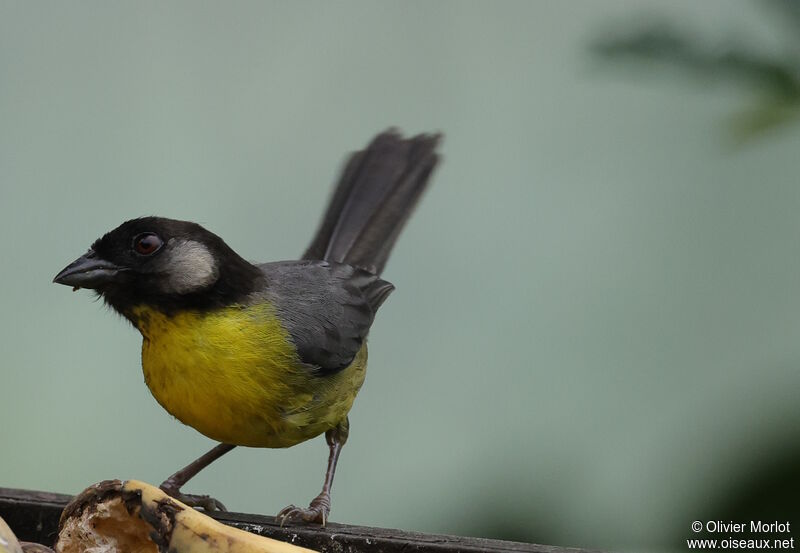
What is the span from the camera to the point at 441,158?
12.1 ft

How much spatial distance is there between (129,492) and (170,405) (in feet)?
2.49

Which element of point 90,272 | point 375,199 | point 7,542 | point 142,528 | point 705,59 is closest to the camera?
point 7,542

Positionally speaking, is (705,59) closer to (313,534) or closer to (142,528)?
(313,534)

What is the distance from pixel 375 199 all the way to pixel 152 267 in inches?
42.9

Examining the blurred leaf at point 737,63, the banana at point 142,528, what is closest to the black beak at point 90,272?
the banana at point 142,528

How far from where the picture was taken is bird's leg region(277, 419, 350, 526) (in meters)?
2.51

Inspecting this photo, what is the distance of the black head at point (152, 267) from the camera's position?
2.53m

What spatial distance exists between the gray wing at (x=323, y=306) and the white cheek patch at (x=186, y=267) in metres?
0.20

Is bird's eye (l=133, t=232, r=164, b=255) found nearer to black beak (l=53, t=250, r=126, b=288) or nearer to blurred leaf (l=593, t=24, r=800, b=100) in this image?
black beak (l=53, t=250, r=126, b=288)

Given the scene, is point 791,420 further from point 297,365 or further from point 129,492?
point 129,492

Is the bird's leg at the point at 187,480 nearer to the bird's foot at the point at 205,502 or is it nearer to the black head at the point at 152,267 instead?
the bird's foot at the point at 205,502

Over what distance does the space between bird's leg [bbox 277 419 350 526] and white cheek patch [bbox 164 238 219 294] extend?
0.50 m

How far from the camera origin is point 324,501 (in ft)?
9.02

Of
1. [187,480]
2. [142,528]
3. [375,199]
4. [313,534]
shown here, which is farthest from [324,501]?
[375,199]
